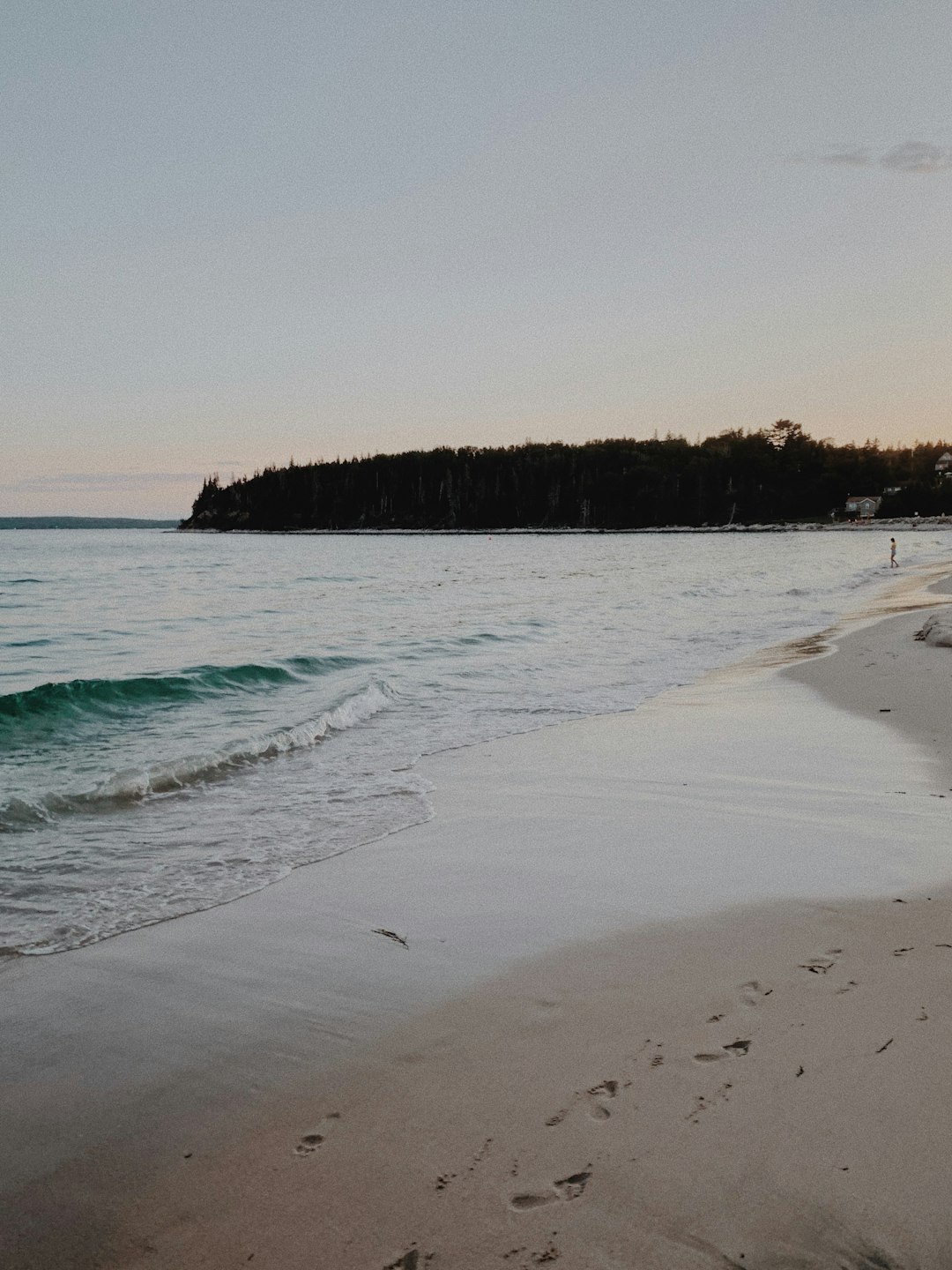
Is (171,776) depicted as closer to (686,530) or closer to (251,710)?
(251,710)

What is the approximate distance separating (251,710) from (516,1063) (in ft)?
23.8

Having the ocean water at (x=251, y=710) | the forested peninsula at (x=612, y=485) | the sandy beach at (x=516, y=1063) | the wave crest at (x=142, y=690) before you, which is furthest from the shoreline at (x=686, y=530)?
the sandy beach at (x=516, y=1063)

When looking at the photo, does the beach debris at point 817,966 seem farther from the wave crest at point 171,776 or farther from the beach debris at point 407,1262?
the wave crest at point 171,776

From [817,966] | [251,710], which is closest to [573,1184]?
[817,966]

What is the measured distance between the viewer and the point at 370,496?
18638 cm

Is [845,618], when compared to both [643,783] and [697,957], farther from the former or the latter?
[697,957]

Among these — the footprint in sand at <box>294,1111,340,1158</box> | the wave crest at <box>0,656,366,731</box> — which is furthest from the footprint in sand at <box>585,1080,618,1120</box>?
the wave crest at <box>0,656,366,731</box>

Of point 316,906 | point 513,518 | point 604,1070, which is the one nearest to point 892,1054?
point 604,1070

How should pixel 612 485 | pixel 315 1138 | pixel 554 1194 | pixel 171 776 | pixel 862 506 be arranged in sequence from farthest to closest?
pixel 612 485, pixel 862 506, pixel 171 776, pixel 315 1138, pixel 554 1194

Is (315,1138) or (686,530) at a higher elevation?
(686,530)

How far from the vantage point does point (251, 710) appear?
9172 mm

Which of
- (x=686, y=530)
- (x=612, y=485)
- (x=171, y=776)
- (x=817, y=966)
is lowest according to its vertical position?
(x=171, y=776)

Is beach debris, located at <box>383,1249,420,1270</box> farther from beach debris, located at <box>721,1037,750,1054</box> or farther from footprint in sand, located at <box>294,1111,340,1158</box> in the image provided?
beach debris, located at <box>721,1037,750,1054</box>

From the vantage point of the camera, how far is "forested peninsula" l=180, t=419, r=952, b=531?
15825cm
